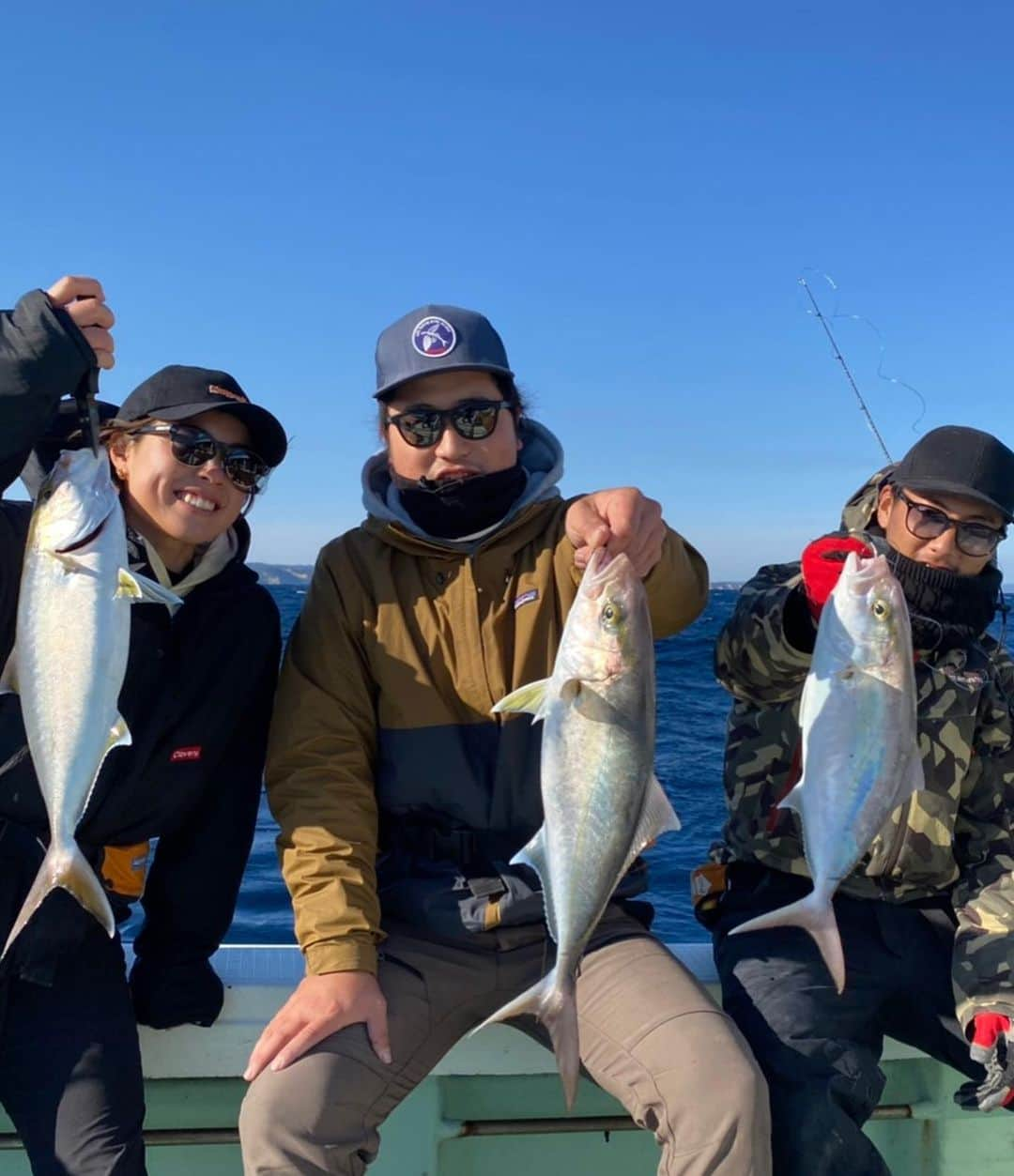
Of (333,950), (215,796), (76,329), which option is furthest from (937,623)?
(76,329)

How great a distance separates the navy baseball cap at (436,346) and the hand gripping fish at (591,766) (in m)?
1.01

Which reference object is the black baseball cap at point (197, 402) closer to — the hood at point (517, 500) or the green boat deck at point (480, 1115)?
the hood at point (517, 500)

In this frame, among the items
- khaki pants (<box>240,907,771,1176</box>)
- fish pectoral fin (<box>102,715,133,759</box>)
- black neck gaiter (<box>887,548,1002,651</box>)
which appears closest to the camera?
khaki pants (<box>240,907,771,1176</box>)

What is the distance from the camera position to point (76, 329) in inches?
110

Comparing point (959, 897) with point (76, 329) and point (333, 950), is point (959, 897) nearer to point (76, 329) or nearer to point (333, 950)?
point (333, 950)

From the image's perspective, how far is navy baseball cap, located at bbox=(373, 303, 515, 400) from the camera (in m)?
3.53

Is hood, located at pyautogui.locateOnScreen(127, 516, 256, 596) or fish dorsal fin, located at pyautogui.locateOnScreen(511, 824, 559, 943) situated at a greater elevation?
hood, located at pyautogui.locateOnScreen(127, 516, 256, 596)

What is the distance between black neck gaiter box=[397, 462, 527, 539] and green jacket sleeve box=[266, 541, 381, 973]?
1.18 ft

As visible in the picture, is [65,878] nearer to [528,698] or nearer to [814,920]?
[528,698]

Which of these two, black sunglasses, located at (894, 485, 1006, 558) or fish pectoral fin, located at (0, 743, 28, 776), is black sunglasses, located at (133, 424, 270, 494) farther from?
black sunglasses, located at (894, 485, 1006, 558)

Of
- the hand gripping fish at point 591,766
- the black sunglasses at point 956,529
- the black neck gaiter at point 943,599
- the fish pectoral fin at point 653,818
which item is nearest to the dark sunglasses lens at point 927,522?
the black sunglasses at point 956,529

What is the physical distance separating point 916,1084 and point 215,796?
2845mm

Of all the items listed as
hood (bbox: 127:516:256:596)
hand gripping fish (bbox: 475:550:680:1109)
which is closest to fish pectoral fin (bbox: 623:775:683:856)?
hand gripping fish (bbox: 475:550:680:1109)

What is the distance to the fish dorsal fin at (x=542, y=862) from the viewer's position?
9.78 ft
